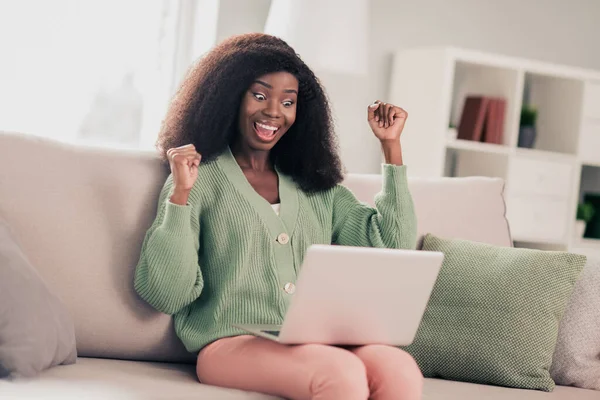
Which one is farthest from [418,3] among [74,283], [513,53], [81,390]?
[81,390]

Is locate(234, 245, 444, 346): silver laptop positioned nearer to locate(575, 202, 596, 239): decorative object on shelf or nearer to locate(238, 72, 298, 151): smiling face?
locate(238, 72, 298, 151): smiling face

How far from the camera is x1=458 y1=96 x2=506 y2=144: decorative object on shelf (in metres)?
4.05

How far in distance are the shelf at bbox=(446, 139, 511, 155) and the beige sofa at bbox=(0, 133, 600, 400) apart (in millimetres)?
1892

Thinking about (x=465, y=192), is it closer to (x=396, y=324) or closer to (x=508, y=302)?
(x=508, y=302)

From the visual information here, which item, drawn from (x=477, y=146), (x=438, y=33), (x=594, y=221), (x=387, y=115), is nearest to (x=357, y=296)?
(x=387, y=115)

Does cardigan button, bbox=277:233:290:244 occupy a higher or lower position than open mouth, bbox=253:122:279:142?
lower

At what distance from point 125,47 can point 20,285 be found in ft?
6.89

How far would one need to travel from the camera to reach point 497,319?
7.13 feet

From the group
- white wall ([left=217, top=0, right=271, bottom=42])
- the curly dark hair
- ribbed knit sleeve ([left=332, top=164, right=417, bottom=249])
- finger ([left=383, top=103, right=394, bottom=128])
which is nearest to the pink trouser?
ribbed knit sleeve ([left=332, top=164, right=417, bottom=249])

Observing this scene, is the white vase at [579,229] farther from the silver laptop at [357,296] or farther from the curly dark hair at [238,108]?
the silver laptop at [357,296]

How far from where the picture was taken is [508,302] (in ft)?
7.16

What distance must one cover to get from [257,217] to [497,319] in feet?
1.90

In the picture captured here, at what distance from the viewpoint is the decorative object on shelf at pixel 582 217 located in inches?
169

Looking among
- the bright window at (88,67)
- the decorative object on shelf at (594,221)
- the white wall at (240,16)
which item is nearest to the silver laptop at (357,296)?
the bright window at (88,67)
